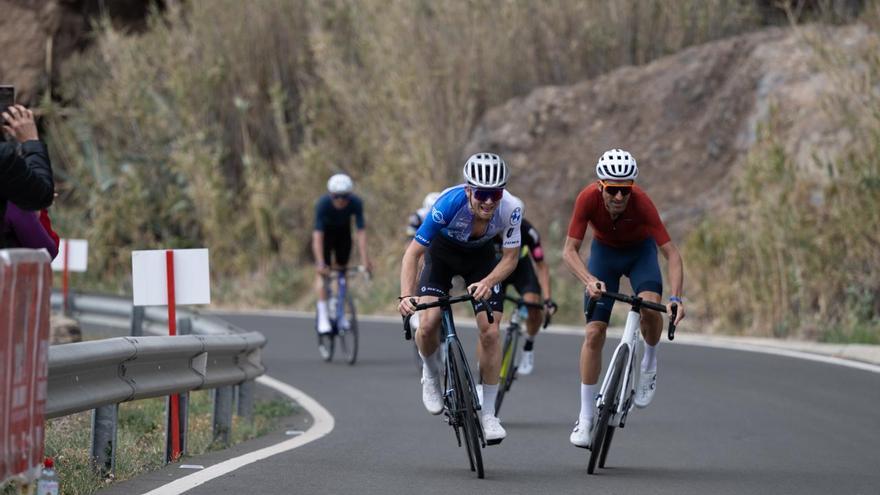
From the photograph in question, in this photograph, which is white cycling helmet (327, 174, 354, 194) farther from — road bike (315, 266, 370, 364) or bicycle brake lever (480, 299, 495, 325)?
bicycle brake lever (480, 299, 495, 325)

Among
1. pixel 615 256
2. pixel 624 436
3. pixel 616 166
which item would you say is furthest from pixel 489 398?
pixel 624 436

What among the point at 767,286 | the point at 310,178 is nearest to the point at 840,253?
the point at 767,286

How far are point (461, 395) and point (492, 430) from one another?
359 millimetres

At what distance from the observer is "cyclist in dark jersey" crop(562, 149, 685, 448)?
9945 millimetres

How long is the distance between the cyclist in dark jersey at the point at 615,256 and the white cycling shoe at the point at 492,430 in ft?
1.51

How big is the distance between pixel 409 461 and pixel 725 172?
1798 centimetres

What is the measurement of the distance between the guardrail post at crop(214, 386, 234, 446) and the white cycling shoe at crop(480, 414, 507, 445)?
1.95 m

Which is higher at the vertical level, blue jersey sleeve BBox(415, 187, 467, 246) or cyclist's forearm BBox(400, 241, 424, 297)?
blue jersey sleeve BBox(415, 187, 467, 246)

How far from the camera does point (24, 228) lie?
855 cm

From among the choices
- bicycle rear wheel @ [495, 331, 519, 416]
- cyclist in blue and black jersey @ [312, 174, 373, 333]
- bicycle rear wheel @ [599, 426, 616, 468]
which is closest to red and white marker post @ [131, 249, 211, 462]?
bicycle rear wheel @ [599, 426, 616, 468]

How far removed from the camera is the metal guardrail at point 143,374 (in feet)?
27.2

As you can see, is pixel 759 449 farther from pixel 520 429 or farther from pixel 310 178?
pixel 310 178

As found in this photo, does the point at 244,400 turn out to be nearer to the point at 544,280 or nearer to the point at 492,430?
the point at 492,430

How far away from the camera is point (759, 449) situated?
10.9m
